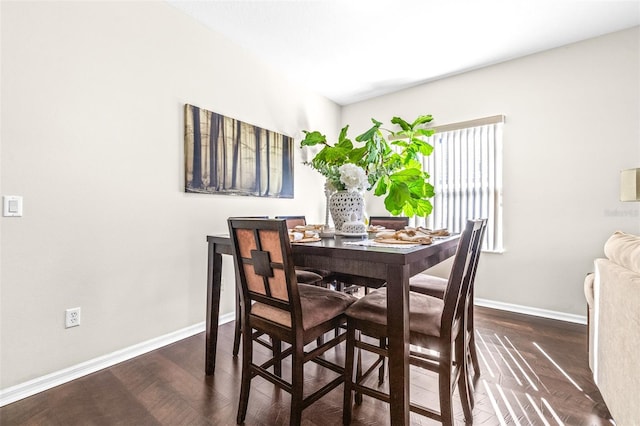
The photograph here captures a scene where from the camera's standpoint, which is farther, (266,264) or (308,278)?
(308,278)

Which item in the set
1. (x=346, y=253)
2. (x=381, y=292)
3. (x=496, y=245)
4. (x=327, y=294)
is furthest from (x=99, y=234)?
(x=496, y=245)

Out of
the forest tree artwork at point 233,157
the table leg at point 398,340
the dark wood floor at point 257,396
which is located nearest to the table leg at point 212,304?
the dark wood floor at point 257,396

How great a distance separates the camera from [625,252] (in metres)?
1.32

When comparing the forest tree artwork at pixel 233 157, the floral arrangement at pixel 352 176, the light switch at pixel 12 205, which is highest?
the forest tree artwork at pixel 233 157

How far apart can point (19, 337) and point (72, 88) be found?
1.48 m

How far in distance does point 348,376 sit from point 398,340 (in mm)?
383

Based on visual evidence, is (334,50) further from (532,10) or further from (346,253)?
(346,253)

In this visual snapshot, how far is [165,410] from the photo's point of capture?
1506 millimetres

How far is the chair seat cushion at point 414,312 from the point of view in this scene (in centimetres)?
125

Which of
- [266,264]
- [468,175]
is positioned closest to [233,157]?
[266,264]

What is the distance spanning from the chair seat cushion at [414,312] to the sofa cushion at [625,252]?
78 cm

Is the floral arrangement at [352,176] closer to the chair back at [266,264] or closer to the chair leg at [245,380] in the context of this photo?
the chair back at [266,264]

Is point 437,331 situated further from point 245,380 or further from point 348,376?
point 245,380

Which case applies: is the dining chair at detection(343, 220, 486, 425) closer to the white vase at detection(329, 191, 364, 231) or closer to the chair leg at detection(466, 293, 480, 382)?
the chair leg at detection(466, 293, 480, 382)
